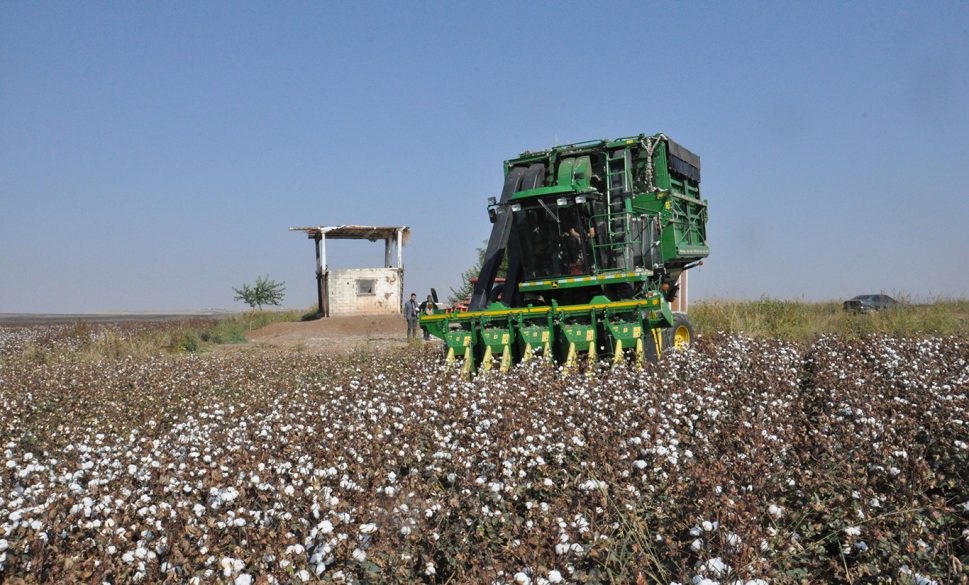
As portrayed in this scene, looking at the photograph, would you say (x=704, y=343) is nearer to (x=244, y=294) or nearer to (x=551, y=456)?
(x=551, y=456)

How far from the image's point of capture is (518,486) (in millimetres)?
4574

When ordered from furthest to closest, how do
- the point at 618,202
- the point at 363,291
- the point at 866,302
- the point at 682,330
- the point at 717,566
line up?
the point at 363,291, the point at 866,302, the point at 682,330, the point at 618,202, the point at 717,566

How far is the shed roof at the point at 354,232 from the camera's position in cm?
3403

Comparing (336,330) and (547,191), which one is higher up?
(547,191)

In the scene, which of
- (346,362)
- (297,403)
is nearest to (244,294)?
(346,362)

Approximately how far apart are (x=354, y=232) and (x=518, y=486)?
3159cm

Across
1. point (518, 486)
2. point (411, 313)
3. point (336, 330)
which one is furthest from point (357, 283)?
point (518, 486)

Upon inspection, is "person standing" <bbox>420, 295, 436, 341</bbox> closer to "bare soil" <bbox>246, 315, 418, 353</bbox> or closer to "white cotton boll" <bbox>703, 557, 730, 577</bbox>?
"white cotton boll" <bbox>703, 557, 730, 577</bbox>

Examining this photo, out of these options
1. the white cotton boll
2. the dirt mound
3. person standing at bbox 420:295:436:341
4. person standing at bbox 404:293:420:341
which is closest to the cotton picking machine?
person standing at bbox 420:295:436:341

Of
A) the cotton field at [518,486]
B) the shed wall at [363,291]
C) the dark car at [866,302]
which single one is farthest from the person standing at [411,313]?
the cotton field at [518,486]

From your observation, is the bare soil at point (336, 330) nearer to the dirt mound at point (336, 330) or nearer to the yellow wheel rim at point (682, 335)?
the dirt mound at point (336, 330)

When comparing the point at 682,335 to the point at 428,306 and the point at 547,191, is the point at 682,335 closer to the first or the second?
the point at 547,191

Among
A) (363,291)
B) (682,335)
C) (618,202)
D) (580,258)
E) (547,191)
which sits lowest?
(682,335)

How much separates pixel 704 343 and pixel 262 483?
34.9 ft
